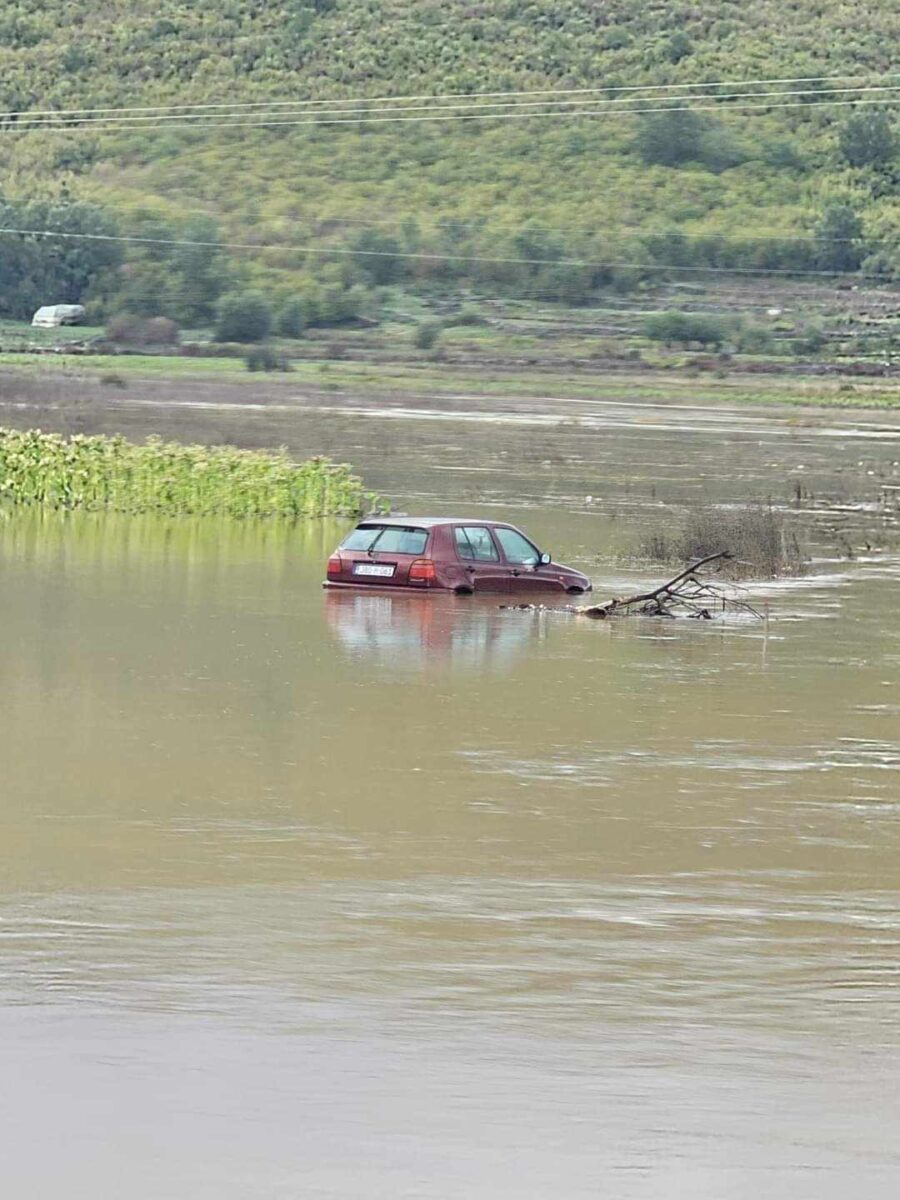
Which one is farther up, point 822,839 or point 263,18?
A: point 263,18

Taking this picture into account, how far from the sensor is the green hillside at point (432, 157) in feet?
472

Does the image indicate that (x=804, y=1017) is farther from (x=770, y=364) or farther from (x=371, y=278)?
(x=371, y=278)

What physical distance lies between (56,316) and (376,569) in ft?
364

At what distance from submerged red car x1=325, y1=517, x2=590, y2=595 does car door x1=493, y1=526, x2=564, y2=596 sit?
0.04 ft

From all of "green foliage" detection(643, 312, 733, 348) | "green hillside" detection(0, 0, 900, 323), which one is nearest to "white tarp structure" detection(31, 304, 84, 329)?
"green hillside" detection(0, 0, 900, 323)

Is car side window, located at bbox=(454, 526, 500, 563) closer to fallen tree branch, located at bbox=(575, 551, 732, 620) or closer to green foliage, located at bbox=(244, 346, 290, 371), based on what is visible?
fallen tree branch, located at bbox=(575, 551, 732, 620)

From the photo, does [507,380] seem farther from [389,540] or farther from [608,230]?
[389,540]

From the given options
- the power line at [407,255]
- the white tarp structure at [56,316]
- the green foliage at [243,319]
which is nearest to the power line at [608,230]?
the power line at [407,255]

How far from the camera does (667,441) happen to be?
79.9m

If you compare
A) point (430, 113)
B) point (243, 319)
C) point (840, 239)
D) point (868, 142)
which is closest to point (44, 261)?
point (243, 319)

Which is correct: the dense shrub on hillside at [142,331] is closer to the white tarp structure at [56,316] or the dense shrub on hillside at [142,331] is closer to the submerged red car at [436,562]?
the white tarp structure at [56,316]

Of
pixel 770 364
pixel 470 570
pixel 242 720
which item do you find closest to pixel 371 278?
pixel 770 364

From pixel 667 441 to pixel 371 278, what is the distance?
66.8 meters

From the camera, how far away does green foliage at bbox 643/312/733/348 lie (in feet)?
426
